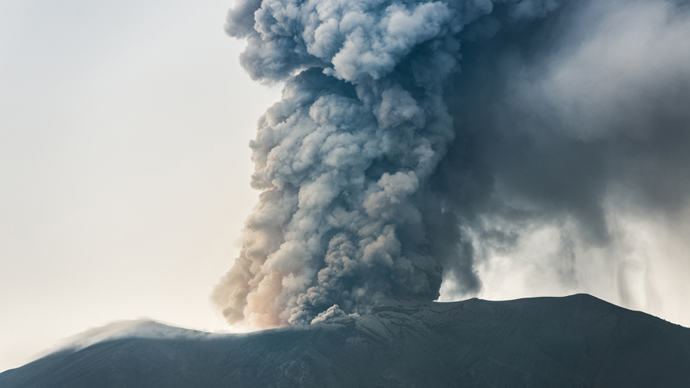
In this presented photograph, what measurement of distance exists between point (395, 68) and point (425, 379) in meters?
19.4

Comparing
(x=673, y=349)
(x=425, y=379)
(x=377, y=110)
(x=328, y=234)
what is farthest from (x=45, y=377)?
(x=673, y=349)

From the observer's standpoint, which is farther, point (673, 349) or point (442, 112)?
point (442, 112)

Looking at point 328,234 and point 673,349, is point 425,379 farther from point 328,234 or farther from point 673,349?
point 673,349

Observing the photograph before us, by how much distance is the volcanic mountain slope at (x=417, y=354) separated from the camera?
38719 millimetres

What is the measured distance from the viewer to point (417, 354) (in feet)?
133

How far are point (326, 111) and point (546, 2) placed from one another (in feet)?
51.4

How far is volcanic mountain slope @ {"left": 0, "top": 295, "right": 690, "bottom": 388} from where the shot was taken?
38.7 m

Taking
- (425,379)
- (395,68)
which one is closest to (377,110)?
(395,68)

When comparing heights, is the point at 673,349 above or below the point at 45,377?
above

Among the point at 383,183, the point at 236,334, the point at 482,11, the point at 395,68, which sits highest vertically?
the point at 482,11

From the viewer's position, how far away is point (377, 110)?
4166cm

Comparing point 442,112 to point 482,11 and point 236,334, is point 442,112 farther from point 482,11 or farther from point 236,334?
point 236,334

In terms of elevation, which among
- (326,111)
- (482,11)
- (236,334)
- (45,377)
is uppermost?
(482,11)

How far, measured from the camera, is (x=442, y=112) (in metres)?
42.6
